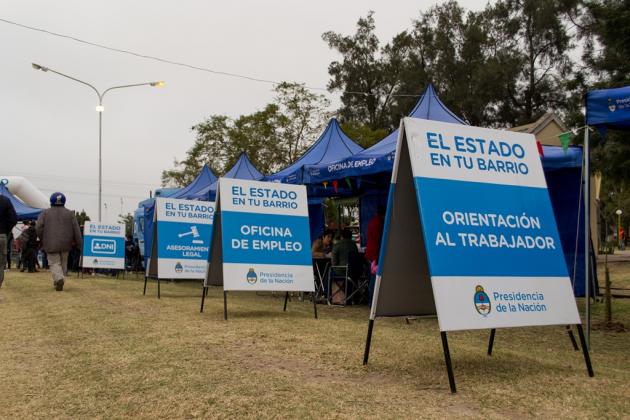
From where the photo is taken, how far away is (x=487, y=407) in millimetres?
3557

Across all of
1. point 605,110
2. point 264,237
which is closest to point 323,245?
point 264,237

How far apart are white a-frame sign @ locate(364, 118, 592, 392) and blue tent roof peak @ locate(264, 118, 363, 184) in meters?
→ 7.45

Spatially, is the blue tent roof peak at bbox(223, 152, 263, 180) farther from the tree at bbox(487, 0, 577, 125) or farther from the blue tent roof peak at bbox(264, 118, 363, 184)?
the tree at bbox(487, 0, 577, 125)

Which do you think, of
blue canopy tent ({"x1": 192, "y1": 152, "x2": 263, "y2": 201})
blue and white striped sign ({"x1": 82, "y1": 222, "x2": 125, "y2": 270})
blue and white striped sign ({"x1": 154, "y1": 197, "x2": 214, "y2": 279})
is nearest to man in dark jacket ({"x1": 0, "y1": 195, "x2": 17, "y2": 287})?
blue and white striped sign ({"x1": 154, "y1": 197, "x2": 214, "y2": 279})

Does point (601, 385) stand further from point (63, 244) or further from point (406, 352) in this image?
point (63, 244)

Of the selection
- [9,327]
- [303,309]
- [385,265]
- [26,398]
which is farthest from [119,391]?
[303,309]

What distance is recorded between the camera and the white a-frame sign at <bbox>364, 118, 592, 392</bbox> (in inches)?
164

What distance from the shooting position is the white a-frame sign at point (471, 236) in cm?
416

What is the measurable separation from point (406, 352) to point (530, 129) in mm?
22818

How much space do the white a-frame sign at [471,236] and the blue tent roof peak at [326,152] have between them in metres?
7.45

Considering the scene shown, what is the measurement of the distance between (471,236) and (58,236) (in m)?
10.1

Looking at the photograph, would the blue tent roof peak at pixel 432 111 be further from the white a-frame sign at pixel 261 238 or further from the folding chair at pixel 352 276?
the white a-frame sign at pixel 261 238

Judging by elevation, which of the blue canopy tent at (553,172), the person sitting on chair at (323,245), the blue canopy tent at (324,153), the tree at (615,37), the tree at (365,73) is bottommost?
the person sitting on chair at (323,245)

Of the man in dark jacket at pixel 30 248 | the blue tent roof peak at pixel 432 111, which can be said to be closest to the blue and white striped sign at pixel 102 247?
the man in dark jacket at pixel 30 248
